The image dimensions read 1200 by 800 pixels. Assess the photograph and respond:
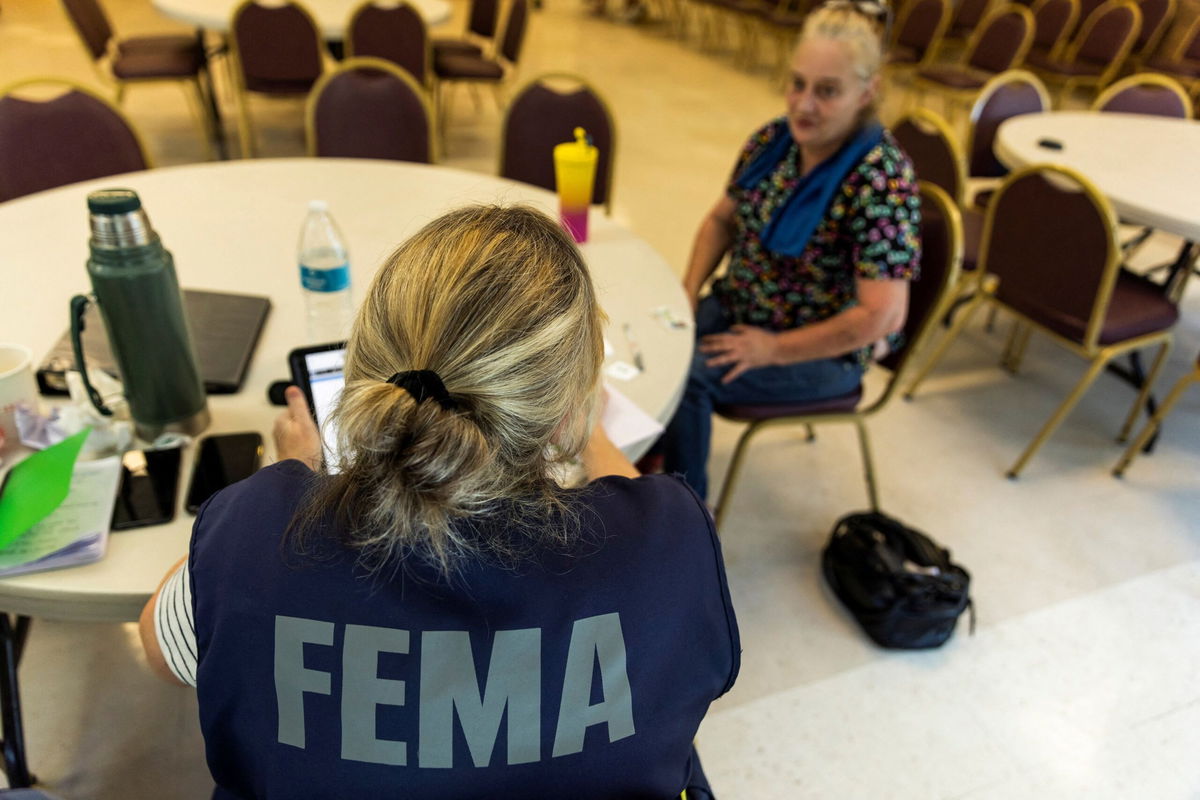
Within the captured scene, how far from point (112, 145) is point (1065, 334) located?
9.21ft

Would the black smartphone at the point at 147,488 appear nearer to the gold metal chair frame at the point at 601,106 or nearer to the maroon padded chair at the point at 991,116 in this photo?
the gold metal chair frame at the point at 601,106

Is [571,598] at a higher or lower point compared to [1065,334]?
higher

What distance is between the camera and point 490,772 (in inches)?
25.5

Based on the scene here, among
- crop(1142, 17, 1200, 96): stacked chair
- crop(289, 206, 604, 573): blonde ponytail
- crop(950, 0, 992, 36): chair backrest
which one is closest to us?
crop(289, 206, 604, 573): blonde ponytail

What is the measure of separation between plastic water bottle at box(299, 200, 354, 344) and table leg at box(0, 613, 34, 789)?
28.1 inches

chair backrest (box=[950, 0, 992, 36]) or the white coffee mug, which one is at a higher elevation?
chair backrest (box=[950, 0, 992, 36])

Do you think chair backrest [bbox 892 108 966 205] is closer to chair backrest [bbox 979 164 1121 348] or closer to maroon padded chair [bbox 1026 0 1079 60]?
chair backrest [bbox 979 164 1121 348]

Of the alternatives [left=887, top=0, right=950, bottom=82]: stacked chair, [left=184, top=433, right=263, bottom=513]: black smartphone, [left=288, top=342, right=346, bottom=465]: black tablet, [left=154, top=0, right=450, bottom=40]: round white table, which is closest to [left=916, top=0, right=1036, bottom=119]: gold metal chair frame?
[left=887, top=0, right=950, bottom=82]: stacked chair

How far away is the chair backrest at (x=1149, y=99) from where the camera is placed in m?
3.64

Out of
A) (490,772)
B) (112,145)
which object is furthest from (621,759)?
(112,145)

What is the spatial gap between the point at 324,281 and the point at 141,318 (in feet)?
1.28

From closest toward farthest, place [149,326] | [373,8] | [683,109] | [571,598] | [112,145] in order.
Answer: [571,598]
[149,326]
[112,145]
[373,8]
[683,109]

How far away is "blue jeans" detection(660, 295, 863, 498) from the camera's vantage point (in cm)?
178

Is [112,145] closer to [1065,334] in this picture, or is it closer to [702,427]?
[702,427]
